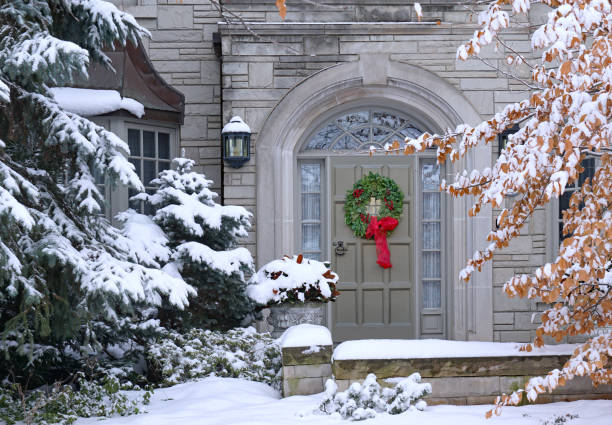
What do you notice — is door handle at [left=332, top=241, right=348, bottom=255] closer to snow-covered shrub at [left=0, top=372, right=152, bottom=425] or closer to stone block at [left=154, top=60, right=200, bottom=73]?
stone block at [left=154, top=60, right=200, bottom=73]

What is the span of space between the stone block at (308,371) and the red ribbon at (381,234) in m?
3.03

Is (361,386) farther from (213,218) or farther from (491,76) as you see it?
(491,76)

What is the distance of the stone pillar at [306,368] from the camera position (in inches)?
195

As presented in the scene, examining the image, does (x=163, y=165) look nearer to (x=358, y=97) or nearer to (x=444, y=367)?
(x=358, y=97)

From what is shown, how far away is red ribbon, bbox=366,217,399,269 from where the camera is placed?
311 inches

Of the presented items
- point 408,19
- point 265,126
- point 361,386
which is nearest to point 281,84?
point 265,126

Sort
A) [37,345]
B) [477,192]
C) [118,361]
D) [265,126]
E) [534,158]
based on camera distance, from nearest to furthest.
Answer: [534,158] < [477,192] < [37,345] < [118,361] < [265,126]

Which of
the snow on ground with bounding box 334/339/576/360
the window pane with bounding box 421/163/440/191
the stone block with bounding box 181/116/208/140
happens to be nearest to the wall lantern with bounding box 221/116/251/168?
the stone block with bounding box 181/116/208/140

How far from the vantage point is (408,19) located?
24.9ft

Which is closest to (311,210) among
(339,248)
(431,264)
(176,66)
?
(339,248)

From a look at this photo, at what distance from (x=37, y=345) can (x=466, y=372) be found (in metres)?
3.09

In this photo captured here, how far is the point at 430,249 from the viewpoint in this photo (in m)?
8.02

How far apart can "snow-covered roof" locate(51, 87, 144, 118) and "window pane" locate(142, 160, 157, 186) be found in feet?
2.74

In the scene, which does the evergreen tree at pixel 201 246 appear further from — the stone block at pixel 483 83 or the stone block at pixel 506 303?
the stone block at pixel 483 83
